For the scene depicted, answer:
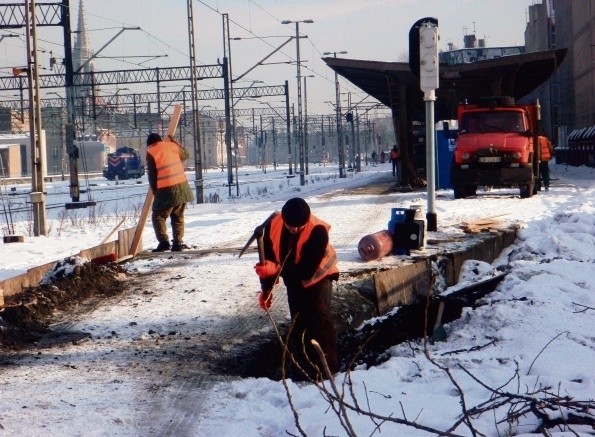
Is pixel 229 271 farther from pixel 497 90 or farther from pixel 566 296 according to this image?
pixel 497 90

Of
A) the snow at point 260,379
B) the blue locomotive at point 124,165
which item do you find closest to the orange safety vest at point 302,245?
the snow at point 260,379

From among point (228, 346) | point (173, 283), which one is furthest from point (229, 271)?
point (228, 346)

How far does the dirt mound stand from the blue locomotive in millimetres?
69196

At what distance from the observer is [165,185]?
14344 millimetres

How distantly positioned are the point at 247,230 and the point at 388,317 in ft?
26.8

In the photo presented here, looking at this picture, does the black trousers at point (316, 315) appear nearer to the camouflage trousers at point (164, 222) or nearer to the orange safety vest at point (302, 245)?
the orange safety vest at point (302, 245)

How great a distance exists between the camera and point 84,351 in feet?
27.2

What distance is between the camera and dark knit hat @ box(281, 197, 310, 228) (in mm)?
7191

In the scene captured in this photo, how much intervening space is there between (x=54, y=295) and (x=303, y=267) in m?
4.10

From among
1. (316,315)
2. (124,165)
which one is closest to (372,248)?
(316,315)

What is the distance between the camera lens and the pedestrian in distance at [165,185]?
14344mm

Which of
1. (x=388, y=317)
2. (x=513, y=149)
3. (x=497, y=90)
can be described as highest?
(x=497, y=90)

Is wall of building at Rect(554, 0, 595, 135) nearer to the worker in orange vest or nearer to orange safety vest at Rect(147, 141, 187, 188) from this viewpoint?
the worker in orange vest

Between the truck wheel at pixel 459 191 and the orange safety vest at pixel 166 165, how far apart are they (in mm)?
11075
